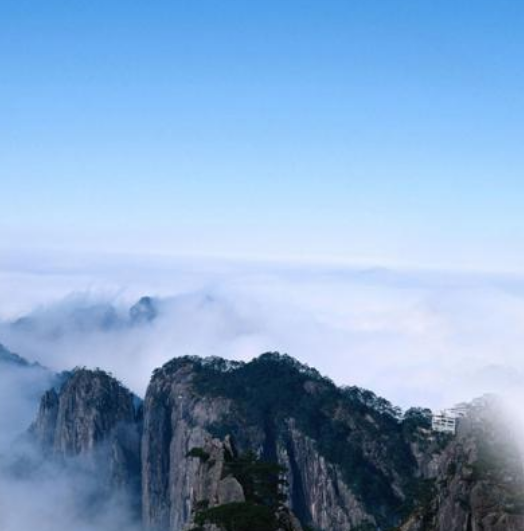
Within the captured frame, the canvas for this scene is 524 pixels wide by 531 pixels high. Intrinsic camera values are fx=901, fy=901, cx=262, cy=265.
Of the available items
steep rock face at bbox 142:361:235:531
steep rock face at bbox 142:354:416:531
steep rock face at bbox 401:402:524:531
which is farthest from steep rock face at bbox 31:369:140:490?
steep rock face at bbox 401:402:524:531

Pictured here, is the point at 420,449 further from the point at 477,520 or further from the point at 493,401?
the point at 477,520

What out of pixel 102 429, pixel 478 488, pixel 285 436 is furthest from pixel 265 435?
pixel 478 488

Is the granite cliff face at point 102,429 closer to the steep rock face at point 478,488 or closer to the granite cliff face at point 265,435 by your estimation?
the granite cliff face at point 265,435

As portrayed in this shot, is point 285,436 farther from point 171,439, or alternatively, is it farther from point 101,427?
point 101,427

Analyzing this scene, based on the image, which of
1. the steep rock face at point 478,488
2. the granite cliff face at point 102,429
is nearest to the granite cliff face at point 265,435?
the granite cliff face at point 102,429

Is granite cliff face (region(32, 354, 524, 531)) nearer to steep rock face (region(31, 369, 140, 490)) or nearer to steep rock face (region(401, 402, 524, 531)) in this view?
steep rock face (region(31, 369, 140, 490))
